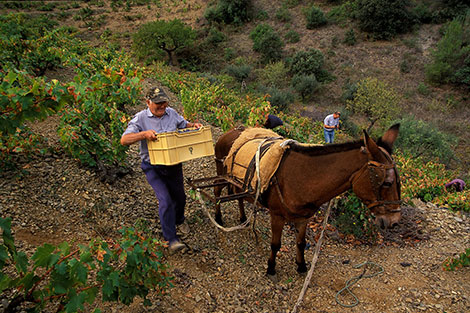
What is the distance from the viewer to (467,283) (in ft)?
12.5

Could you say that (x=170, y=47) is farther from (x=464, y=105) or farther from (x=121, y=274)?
(x=121, y=274)

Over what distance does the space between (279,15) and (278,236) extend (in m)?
38.0

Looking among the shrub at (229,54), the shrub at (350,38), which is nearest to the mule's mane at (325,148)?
the shrub at (229,54)

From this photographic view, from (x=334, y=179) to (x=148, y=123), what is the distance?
2375 millimetres

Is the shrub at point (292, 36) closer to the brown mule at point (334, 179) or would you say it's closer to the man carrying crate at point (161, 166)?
the man carrying crate at point (161, 166)

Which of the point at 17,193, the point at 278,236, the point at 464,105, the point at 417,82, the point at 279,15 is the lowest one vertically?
the point at 464,105

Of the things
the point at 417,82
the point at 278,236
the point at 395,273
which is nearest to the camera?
the point at 278,236

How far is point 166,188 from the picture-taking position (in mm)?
3801

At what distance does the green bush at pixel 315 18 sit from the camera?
3350cm

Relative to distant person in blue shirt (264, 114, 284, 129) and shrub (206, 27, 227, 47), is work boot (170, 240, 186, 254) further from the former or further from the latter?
shrub (206, 27, 227, 47)

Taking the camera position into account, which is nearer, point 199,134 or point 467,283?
point 199,134

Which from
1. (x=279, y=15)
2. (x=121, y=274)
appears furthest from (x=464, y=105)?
(x=121, y=274)

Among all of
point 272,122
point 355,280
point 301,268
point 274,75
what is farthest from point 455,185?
point 274,75

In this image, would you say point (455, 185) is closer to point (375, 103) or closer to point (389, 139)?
point (389, 139)
